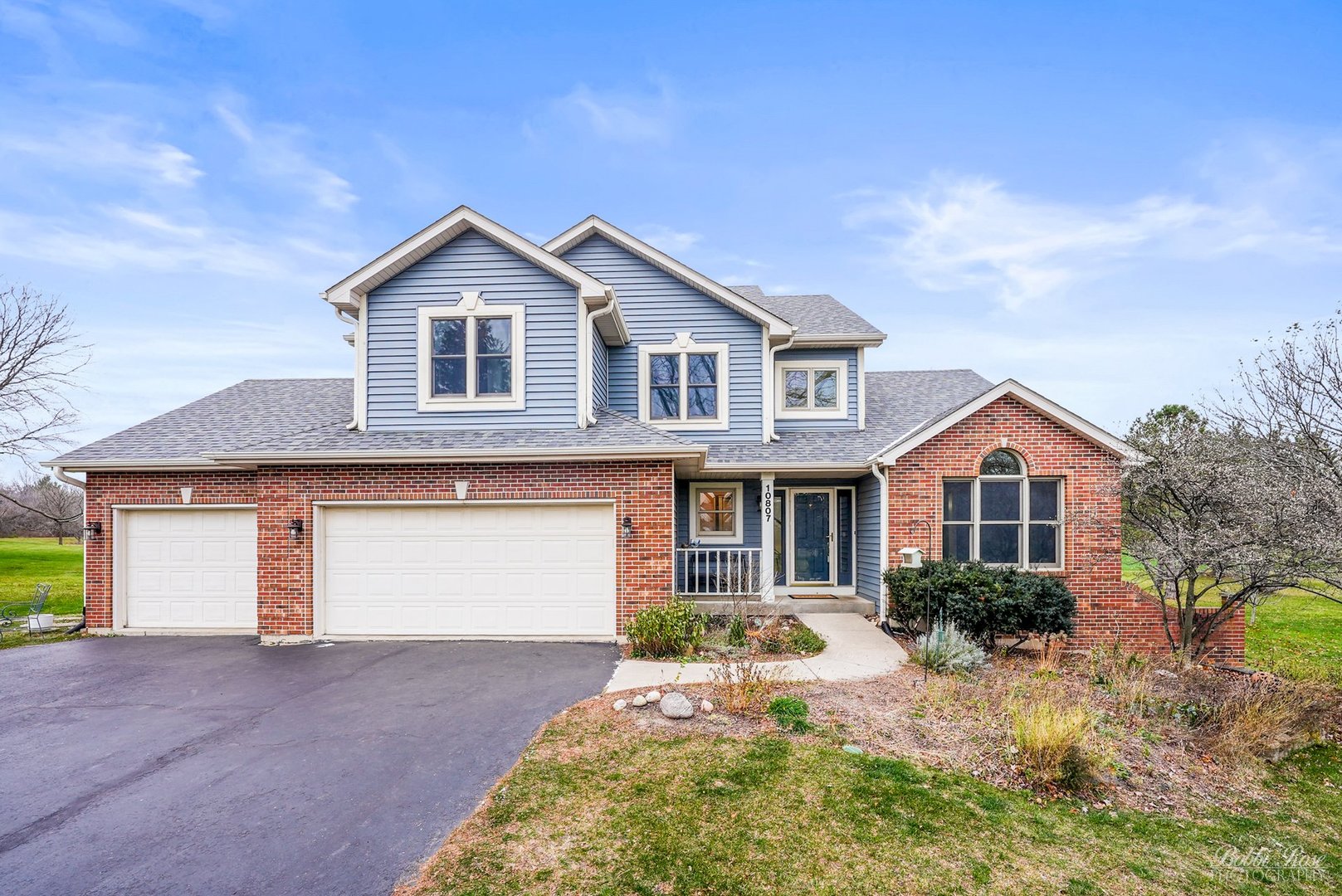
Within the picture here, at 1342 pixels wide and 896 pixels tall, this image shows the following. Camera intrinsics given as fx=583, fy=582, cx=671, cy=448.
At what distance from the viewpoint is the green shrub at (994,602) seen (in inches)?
334

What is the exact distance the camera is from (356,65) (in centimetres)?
1606

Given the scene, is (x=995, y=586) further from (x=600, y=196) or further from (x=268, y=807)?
(x=600, y=196)

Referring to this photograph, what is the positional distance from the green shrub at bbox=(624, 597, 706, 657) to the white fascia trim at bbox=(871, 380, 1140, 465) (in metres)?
4.41

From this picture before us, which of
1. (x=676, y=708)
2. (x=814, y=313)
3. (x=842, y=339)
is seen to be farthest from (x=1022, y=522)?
(x=676, y=708)

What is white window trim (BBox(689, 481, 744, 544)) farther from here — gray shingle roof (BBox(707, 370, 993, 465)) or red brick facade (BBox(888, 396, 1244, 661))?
red brick facade (BBox(888, 396, 1244, 661))

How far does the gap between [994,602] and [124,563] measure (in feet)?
48.0

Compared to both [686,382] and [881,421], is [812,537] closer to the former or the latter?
[881,421]

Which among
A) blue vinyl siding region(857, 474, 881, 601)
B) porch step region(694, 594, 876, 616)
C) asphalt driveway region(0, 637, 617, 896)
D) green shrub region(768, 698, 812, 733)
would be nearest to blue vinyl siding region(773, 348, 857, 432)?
blue vinyl siding region(857, 474, 881, 601)

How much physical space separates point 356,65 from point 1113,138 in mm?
19609

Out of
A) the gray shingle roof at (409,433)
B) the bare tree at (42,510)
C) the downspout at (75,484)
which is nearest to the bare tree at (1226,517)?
the gray shingle roof at (409,433)

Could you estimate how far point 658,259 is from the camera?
41.1ft

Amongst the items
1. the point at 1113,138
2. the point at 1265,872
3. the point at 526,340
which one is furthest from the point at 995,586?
the point at 1113,138

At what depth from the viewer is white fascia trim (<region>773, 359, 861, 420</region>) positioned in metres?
12.9

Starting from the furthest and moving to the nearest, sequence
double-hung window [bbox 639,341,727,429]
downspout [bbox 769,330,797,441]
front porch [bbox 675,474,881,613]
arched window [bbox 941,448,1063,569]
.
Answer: double-hung window [bbox 639,341,727,429] < downspout [bbox 769,330,797,441] < front porch [bbox 675,474,881,613] < arched window [bbox 941,448,1063,569]
